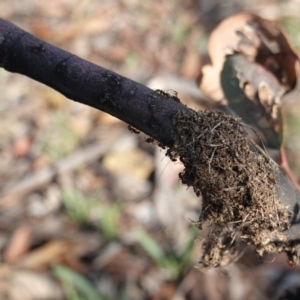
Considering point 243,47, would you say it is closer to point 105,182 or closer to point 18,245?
point 18,245

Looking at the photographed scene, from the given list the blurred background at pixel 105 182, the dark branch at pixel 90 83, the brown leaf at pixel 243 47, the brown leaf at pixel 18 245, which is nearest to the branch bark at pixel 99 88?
the dark branch at pixel 90 83

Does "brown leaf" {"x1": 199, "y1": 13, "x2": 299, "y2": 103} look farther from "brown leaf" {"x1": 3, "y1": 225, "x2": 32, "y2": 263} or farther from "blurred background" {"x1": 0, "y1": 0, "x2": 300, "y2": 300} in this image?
"brown leaf" {"x1": 3, "y1": 225, "x2": 32, "y2": 263}

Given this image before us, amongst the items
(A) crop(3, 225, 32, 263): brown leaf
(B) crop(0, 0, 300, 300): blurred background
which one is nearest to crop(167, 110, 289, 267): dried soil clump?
(B) crop(0, 0, 300, 300): blurred background

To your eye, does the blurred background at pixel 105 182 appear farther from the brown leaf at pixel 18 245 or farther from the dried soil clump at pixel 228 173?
the dried soil clump at pixel 228 173

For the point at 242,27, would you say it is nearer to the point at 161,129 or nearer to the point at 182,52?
the point at 161,129

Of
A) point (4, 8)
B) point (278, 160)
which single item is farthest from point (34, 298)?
point (4, 8)

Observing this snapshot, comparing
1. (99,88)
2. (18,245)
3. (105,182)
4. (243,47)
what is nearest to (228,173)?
(99,88)
